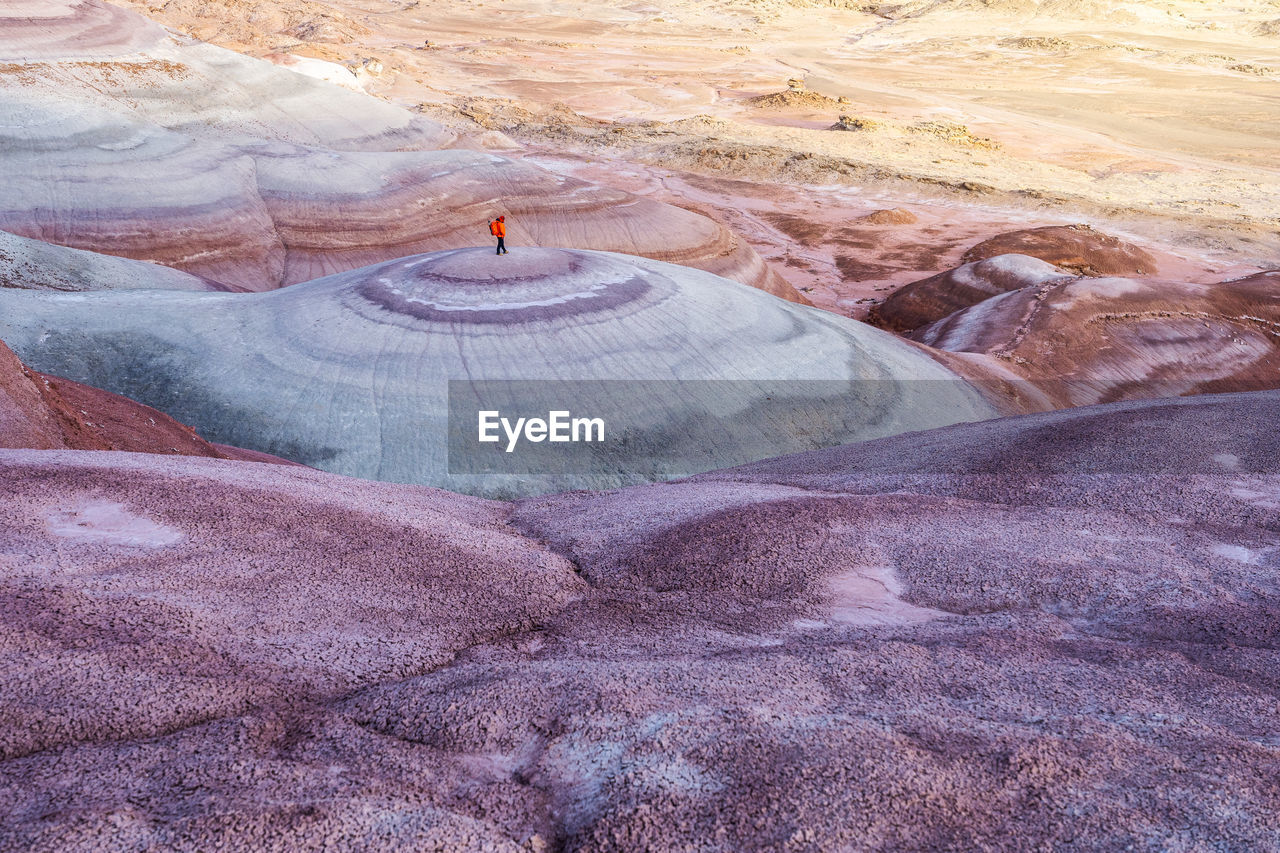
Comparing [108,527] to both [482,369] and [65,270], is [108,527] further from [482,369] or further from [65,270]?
[65,270]

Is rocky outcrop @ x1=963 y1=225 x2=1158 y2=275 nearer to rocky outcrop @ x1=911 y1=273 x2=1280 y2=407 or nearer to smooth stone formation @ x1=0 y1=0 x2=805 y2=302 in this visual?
rocky outcrop @ x1=911 y1=273 x2=1280 y2=407

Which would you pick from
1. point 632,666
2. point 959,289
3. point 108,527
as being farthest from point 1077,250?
point 108,527

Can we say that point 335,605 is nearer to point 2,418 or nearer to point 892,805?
point 892,805

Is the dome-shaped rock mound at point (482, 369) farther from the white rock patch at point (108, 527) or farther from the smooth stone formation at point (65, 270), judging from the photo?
the white rock patch at point (108, 527)

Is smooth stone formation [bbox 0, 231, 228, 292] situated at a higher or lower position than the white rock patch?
lower

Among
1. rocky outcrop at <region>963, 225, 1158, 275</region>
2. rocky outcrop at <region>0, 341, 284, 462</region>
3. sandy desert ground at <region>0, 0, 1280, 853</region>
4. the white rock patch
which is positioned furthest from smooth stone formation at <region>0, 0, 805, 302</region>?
the white rock patch

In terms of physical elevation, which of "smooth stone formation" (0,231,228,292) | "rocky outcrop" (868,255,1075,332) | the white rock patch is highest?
the white rock patch
